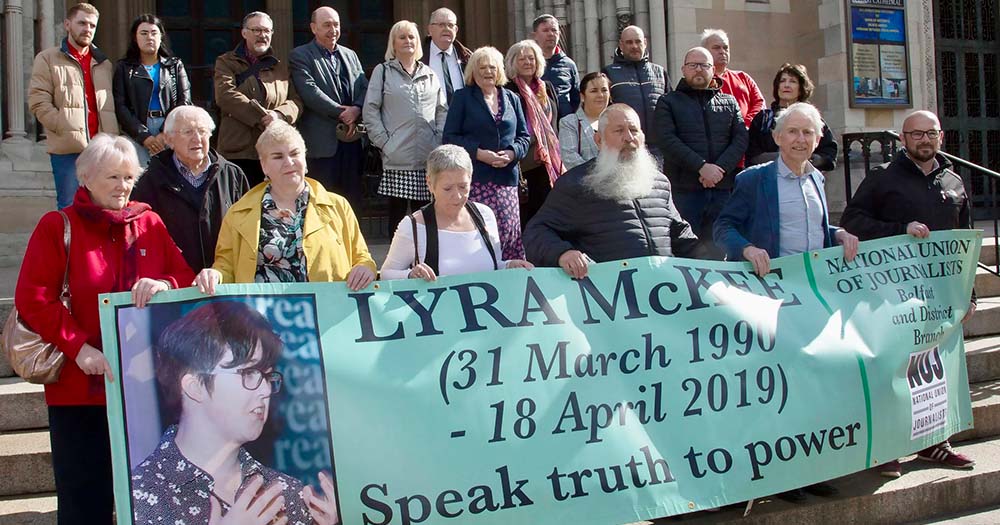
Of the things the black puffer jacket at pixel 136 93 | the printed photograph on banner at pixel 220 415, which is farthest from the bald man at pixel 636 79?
the printed photograph on banner at pixel 220 415

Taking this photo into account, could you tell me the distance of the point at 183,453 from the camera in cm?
315

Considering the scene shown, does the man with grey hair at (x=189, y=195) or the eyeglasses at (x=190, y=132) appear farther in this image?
the man with grey hair at (x=189, y=195)

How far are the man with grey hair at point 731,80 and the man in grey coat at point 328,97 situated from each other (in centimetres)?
266

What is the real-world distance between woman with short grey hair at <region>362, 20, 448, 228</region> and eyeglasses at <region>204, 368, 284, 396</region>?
2.90 m

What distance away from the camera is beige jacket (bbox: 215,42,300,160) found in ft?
19.0

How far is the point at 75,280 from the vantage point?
322 cm

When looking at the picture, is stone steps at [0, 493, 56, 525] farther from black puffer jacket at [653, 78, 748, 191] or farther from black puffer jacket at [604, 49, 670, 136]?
black puffer jacket at [604, 49, 670, 136]

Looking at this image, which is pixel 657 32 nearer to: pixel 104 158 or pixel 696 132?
pixel 696 132

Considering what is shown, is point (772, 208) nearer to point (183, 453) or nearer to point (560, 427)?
point (560, 427)

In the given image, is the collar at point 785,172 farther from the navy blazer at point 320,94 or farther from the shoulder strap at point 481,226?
the navy blazer at point 320,94

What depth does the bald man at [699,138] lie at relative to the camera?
599 cm

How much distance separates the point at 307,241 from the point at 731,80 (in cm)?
442

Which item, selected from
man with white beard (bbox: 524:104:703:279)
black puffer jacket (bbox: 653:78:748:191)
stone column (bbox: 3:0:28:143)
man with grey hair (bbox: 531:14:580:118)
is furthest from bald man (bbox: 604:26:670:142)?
stone column (bbox: 3:0:28:143)

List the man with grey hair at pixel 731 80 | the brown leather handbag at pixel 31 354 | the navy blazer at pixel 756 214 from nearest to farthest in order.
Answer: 1. the brown leather handbag at pixel 31 354
2. the navy blazer at pixel 756 214
3. the man with grey hair at pixel 731 80
